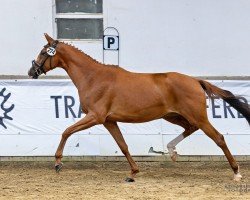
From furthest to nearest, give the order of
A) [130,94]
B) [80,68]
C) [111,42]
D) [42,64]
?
1. [111,42]
2. [42,64]
3. [80,68]
4. [130,94]

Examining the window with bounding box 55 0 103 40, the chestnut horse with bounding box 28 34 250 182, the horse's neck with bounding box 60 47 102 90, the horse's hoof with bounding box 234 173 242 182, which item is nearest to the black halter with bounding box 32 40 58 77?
the chestnut horse with bounding box 28 34 250 182

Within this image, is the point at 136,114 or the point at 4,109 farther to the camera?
the point at 4,109

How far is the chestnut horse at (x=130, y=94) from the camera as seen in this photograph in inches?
358

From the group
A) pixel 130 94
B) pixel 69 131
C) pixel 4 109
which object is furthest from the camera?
pixel 4 109

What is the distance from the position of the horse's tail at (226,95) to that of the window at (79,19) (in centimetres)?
317

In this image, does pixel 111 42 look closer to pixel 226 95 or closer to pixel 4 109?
pixel 4 109

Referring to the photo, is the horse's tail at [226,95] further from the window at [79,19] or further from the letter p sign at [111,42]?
the window at [79,19]

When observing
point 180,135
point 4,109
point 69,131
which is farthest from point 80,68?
point 4,109

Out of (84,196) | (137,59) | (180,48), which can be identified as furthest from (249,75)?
(84,196)

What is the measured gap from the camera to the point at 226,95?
9.46 metres

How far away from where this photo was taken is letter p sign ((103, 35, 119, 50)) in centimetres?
1163

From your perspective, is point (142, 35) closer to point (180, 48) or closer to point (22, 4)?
point (180, 48)

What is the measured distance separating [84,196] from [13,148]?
120 inches

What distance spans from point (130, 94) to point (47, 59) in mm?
1380
